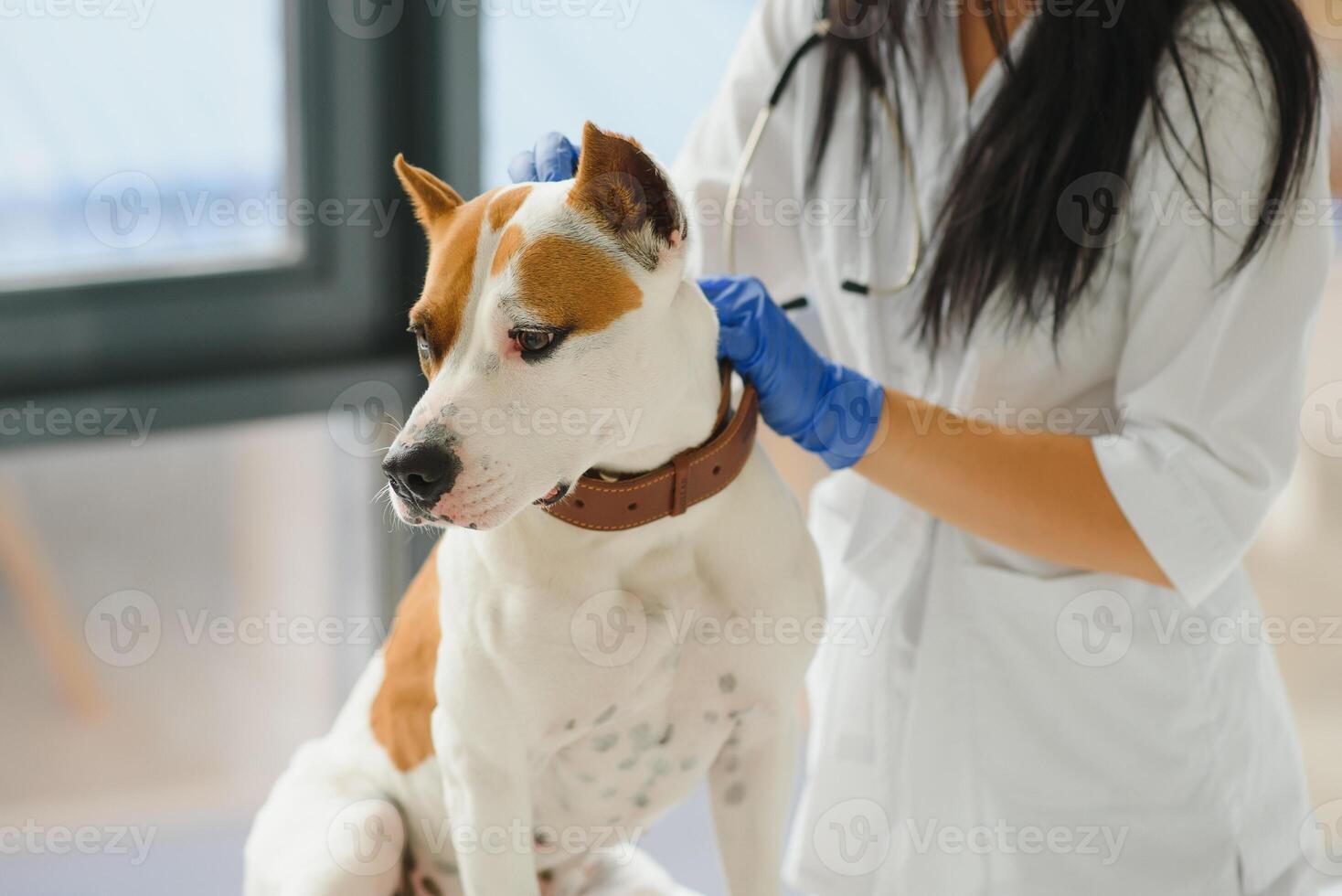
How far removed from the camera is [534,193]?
33.8 inches

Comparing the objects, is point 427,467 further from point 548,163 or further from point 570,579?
point 548,163

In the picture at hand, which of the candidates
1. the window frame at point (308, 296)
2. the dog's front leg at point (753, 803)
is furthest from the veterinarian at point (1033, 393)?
the window frame at point (308, 296)

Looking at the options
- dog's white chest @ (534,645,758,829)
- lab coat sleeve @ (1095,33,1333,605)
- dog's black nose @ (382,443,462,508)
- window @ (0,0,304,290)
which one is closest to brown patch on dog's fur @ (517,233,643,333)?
dog's black nose @ (382,443,462,508)

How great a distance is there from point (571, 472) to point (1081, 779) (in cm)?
62

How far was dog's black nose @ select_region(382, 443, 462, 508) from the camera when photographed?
792 mm

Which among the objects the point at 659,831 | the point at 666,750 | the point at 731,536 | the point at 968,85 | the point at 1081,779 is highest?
the point at 968,85

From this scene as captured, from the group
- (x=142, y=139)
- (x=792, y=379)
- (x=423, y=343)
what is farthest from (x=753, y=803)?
(x=142, y=139)

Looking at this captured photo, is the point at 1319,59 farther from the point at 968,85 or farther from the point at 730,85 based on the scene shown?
the point at 730,85

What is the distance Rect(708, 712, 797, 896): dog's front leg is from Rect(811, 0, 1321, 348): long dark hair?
0.41 meters

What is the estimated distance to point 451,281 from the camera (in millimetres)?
843

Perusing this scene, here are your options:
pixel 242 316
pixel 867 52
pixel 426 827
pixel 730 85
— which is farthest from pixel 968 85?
pixel 242 316

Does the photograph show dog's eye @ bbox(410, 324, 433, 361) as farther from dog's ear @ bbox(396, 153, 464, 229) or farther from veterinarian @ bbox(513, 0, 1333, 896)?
veterinarian @ bbox(513, 0, 1333, 896)

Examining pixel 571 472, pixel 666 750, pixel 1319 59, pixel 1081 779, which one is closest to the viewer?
pixel 571 472

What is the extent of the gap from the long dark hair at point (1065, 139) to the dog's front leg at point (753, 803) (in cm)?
41
